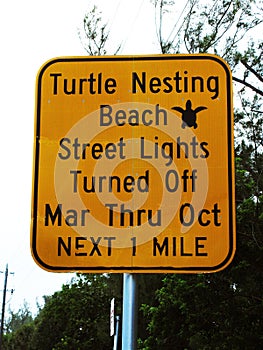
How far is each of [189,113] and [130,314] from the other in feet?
Answer: 1.81

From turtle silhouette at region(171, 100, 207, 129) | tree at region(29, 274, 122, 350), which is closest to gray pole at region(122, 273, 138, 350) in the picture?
turtle silhouette at region(171, 100, 207, 129)

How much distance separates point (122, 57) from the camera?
1962 millimetres

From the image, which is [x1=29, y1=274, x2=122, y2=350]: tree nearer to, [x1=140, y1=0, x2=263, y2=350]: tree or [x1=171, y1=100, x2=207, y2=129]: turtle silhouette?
[x1=140, y1=0, x2=263, y2=350]: tree

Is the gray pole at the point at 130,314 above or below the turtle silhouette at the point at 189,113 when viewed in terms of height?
below

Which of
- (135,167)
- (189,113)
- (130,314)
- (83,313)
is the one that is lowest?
(130,314)

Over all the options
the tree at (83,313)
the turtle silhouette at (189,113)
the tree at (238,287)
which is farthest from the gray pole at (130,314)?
the tree at (83,313)

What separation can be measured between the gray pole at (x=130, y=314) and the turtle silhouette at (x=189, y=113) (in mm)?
425

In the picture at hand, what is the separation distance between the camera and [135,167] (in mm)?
1876

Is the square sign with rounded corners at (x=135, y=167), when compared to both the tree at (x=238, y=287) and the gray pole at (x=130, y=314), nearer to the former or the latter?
the gray pole at (x=130, y=314)

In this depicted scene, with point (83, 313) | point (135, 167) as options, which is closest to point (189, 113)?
point (135, 167)

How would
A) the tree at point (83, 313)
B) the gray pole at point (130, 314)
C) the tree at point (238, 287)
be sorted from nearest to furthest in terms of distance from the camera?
the gray pole at point (130, 314)
the tree at point (238, 287)
the tree at point (83, 313)

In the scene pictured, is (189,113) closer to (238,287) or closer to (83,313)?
(238,287)

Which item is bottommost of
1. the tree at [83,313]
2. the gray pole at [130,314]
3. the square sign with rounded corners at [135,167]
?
the gray pole at [130,314]

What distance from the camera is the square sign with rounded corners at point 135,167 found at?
184cm
